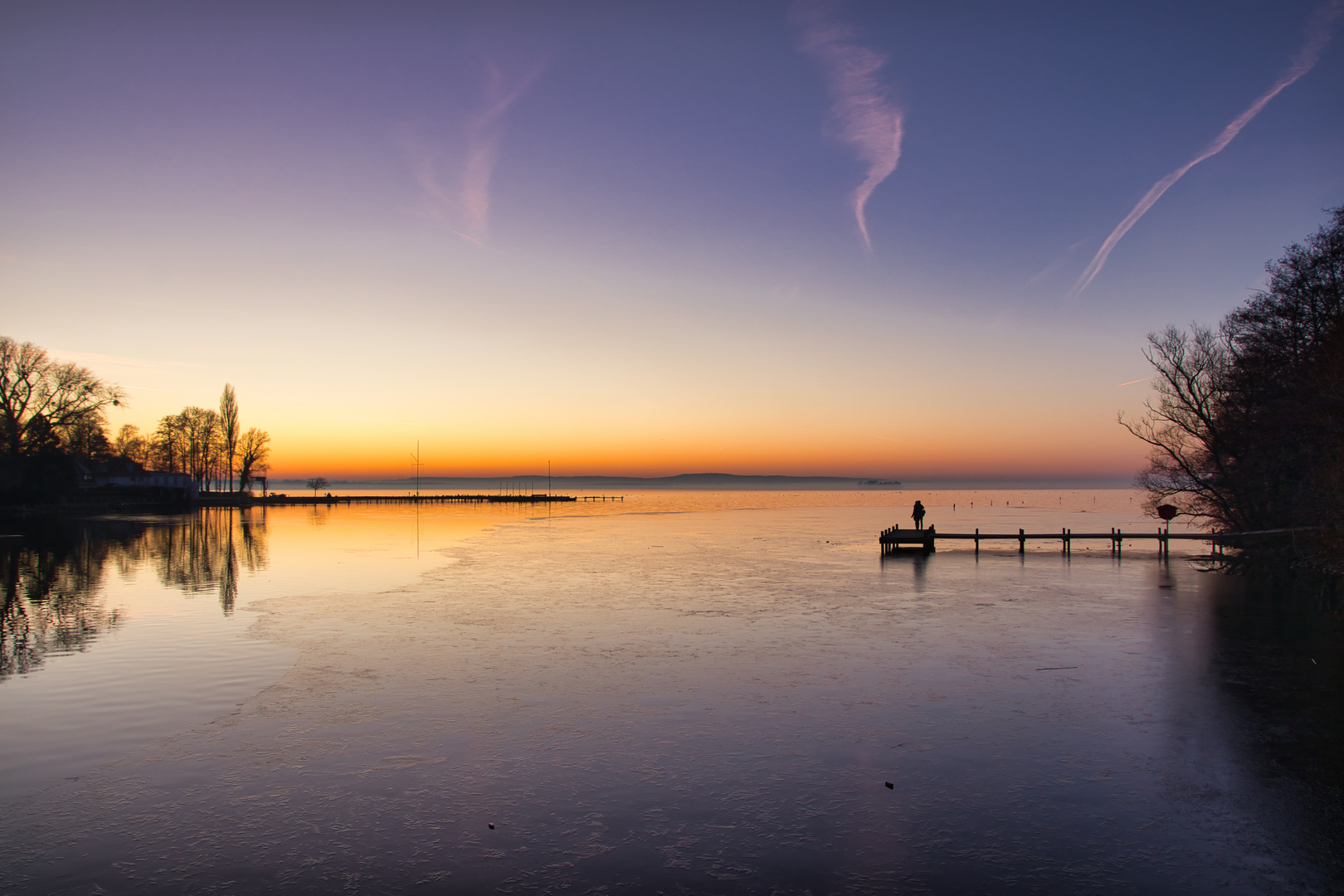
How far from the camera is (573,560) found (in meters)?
36.6

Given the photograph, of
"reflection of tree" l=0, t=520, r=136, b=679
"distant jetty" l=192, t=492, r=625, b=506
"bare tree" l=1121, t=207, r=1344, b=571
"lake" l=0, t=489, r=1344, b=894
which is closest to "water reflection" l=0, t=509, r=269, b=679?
"reflection of tree" l=0, t=520, r=136, b=679

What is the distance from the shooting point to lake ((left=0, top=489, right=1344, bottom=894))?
23.9 ft

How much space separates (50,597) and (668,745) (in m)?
22.5

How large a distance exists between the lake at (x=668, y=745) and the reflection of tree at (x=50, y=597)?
0.61 feet

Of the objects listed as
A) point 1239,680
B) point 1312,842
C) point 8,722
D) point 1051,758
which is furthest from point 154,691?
point 1239,680

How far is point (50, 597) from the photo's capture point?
23.2 metres

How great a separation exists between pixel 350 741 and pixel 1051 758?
9.39 m

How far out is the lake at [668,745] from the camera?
287 inches

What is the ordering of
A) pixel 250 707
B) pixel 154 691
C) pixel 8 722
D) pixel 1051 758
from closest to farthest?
1. pixel 1051 758
2. pixel 8 722
3. pixel 250 707
4. pixel 154 691

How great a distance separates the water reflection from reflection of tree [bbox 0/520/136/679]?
0.07 feet

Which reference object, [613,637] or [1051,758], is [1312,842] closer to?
[1051,758]

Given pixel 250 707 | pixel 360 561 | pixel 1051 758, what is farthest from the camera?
pixel 360 561

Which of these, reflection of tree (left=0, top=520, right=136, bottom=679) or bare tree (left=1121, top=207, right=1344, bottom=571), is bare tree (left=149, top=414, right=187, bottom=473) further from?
bare tree (left=1121, top=207, right=1344, bottom=571)

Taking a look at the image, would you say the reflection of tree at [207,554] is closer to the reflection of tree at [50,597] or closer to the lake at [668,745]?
the reflection of tree at [50,597]
